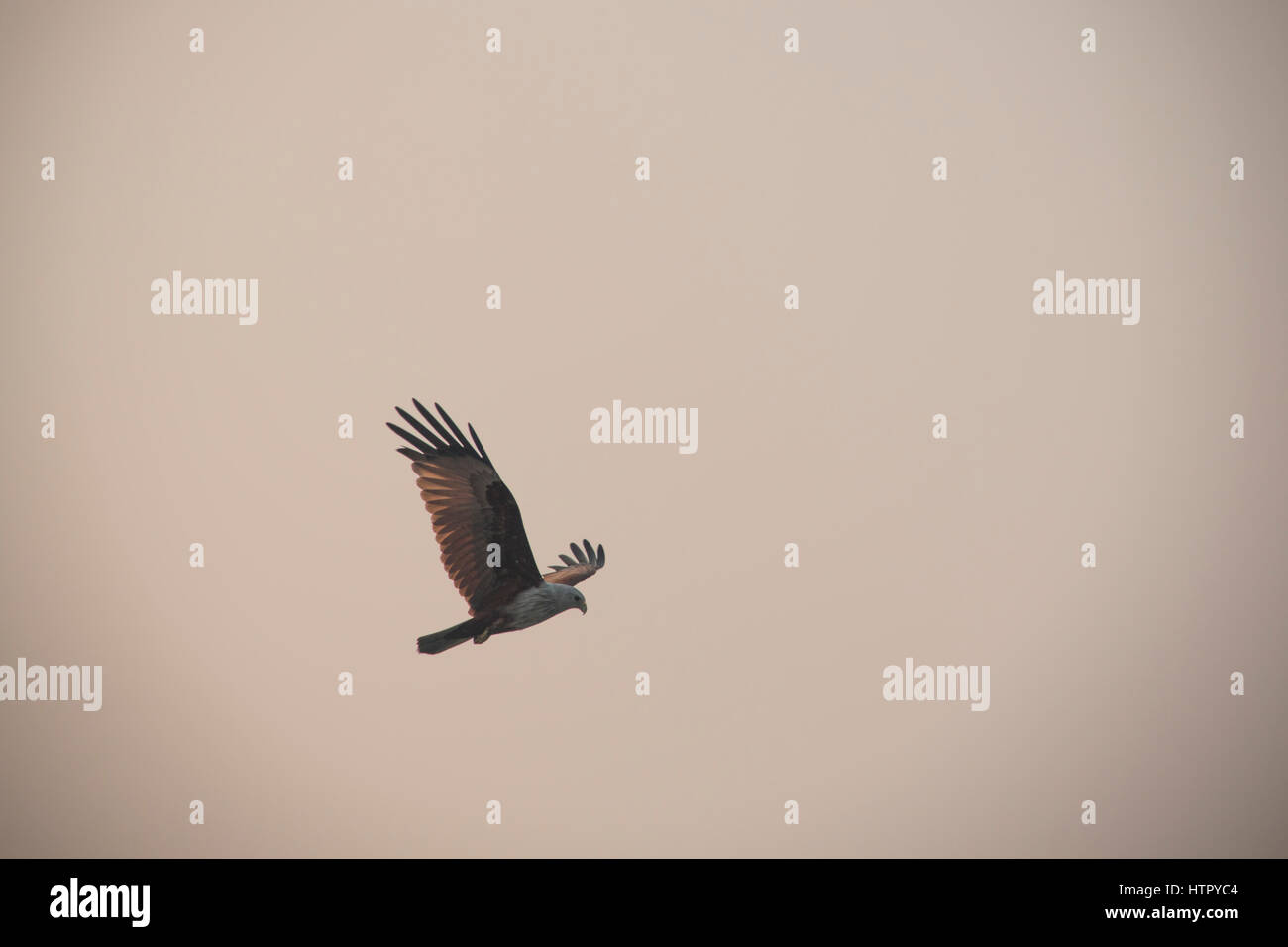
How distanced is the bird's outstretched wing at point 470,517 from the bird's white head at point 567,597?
33cm

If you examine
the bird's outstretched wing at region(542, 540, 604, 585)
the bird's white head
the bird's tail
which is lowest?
the bird's tail

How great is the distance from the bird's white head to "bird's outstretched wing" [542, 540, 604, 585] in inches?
32.9

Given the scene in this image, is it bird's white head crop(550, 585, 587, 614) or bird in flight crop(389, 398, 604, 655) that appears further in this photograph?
bird's white head crop(550, 585, 587, 614)

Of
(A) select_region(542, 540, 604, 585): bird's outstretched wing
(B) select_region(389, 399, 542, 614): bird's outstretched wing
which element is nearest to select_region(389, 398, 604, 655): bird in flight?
(B) select_region(389, 399, 542, 614): bird's outstretched wing

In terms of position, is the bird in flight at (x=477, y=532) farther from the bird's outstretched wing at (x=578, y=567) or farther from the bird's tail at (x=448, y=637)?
the bird's outstretched wing at (x=578, y=567)

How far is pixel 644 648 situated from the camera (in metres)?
62.3

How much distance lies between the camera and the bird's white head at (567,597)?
31.2 ft

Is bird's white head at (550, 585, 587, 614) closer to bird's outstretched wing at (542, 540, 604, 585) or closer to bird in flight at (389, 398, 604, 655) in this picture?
bird in flight at (389, 398, 604, 655)

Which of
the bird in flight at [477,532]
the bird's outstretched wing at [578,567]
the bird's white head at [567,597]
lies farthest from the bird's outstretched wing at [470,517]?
the bird's outstretched wing at [578,567]

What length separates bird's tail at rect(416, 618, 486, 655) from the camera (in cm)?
881

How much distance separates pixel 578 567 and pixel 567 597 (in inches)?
83.4

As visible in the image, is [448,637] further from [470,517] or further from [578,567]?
[578,567]

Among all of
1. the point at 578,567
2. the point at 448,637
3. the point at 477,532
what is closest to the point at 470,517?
the point at 477,532

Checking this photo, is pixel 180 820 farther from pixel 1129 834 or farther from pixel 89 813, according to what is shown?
pixel 1129 834
